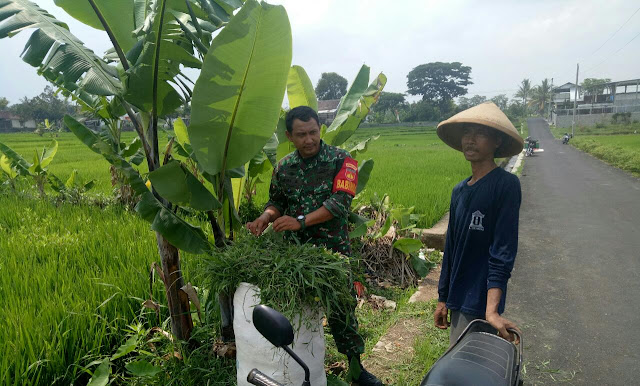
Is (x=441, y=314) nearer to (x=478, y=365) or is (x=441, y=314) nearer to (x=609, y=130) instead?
(x=478, y=365)

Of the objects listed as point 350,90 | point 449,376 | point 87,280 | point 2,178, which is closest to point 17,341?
point 87,280

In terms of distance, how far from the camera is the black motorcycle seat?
1193mm

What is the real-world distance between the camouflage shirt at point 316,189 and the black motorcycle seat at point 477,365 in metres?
0.96

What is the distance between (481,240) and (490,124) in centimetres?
50

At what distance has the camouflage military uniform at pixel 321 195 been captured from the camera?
88.9 inches

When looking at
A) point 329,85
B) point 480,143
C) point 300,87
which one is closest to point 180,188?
point 480,143

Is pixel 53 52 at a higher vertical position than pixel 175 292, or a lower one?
higher

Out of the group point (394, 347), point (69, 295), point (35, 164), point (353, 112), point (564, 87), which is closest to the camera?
point (69, 295)

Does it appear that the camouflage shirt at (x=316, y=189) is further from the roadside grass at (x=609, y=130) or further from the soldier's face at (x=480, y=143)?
the roadside grass at (x=609, y=130)

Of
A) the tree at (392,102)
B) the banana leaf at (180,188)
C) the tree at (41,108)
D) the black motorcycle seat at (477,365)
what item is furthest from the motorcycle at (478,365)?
the tree at (392,102)

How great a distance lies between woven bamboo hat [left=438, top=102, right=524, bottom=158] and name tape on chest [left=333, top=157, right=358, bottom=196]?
1.60 feet

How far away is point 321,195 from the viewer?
2271 mm

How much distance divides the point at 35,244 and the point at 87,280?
140 cm

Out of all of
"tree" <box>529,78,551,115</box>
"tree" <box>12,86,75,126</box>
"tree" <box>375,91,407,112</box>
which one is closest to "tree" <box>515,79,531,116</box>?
"tree" <box>529,78,551,115</box>
